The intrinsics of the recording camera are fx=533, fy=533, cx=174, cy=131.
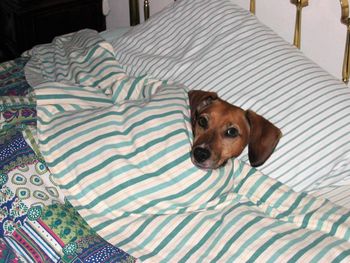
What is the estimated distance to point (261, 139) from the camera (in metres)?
1.84

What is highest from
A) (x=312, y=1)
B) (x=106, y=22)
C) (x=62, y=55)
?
(x=312, y=1)

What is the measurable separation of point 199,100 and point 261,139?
0.29m

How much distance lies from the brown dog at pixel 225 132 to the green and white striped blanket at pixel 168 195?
5cm

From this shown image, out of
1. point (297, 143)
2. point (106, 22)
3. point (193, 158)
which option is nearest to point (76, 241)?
point (193, 158)

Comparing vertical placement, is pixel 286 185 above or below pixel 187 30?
below

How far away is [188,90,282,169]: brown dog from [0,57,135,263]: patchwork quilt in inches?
17.8

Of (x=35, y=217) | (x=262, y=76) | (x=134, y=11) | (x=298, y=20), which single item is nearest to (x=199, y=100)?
(x=262, y=76)

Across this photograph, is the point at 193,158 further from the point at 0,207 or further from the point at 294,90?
the point at 0,207

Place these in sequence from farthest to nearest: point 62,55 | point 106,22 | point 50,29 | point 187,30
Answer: point 106,22 → point 50,29 → point 62,55 → point 187,30

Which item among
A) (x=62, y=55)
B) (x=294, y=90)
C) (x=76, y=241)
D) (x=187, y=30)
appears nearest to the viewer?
(x=76, y=241)

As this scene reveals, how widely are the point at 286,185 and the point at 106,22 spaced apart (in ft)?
8.10

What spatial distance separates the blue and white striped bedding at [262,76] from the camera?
→ 1850mm

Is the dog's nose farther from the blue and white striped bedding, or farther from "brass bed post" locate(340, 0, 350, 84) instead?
"brass bed post" locate(340, 0, 350, 84)

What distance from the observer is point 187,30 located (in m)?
2.33
